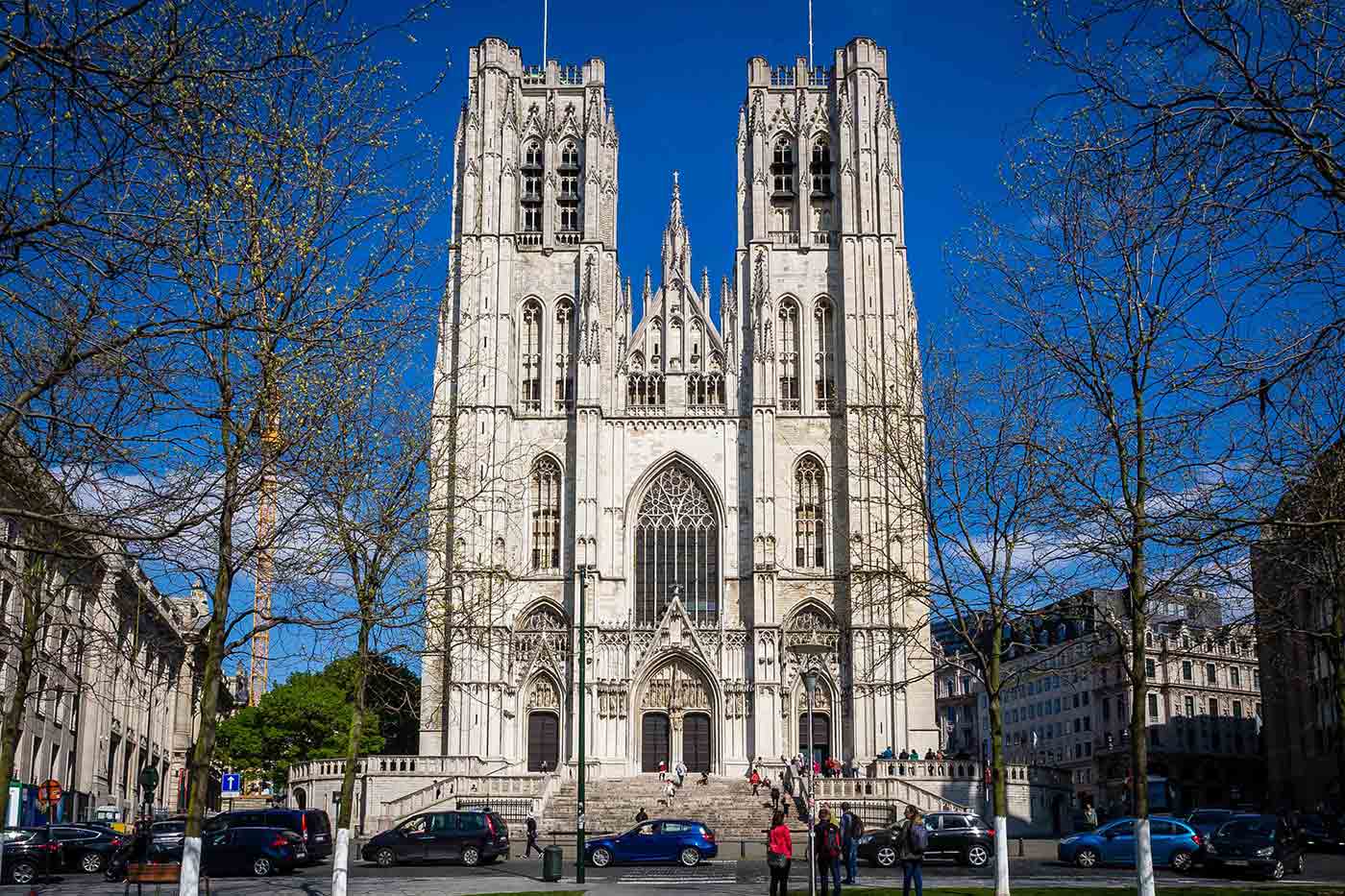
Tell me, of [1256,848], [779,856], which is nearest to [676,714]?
[1256,848]

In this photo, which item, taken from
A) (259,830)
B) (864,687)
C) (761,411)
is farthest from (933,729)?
(259,830)

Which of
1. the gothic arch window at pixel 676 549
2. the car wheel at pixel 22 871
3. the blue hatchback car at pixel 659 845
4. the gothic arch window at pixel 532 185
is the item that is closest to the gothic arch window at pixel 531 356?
the gothic arch window at pixel 532 185

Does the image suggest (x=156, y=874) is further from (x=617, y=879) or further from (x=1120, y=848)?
(x=1120, y=848)

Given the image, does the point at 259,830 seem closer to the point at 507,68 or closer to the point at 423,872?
the point at 423,872

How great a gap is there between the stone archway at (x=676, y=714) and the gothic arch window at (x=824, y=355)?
454 inches

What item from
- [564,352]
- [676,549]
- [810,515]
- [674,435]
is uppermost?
[564,352]

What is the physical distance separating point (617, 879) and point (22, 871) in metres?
12.2

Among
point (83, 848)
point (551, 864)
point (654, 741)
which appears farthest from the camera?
point (654, 741)

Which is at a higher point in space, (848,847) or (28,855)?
(848,847)

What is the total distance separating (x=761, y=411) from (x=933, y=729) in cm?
1323

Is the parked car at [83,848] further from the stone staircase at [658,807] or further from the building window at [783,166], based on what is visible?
the building window at [783,166]

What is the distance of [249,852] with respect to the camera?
30.2m

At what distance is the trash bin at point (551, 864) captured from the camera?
1061 inches

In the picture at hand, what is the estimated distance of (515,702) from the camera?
5194 centimetres
